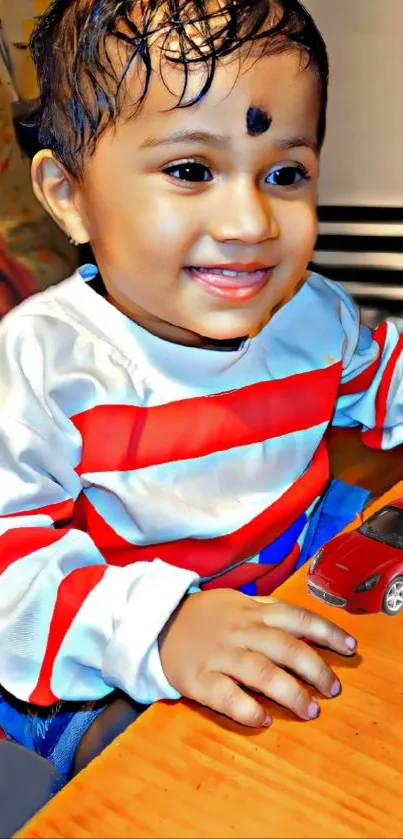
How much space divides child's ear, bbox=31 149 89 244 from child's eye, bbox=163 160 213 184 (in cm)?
11

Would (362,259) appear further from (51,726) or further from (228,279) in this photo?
(51,726)

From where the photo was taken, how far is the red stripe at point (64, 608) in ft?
1.65

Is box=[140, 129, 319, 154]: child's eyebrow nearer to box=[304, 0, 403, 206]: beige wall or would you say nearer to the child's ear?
the child's ear

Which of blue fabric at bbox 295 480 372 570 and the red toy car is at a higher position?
the red toy car

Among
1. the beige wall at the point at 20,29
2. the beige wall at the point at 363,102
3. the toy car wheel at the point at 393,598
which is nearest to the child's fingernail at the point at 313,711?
the toy car wheel at the point at 393,598

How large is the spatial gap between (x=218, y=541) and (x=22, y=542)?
19 centimetres

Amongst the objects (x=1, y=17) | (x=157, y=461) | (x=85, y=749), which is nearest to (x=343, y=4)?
(x=1, y=17)

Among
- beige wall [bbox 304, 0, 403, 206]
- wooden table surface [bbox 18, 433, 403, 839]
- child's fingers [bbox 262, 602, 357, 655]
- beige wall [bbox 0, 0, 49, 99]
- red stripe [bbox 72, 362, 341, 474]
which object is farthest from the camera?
beige wall [bbox 304, 0, 403, 206]

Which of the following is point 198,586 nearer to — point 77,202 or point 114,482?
point 114,482

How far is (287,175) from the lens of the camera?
22.5 inches

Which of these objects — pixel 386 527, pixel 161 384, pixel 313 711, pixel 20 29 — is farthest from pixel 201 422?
pixel 20 29

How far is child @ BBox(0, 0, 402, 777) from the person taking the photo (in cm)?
49

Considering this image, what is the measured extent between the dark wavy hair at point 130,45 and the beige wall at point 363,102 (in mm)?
343

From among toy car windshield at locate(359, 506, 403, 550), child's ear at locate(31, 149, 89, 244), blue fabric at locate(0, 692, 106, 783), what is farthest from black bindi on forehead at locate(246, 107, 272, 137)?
blue fabric at locate(0, 692, 106, 783)
